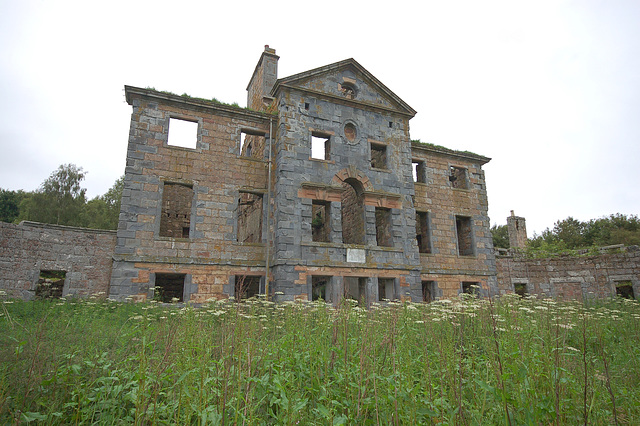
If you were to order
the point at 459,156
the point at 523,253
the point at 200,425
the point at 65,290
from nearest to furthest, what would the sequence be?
the point at 200,425 → the point at 65,290 → the point at 459,156 → the point at 523,253

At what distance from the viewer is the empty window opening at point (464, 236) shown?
17328mm

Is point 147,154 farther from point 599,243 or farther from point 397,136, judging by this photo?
point 599,243

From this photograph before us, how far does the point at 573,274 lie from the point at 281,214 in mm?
14765

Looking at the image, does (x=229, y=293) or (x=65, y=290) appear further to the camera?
(x=229, y=293)

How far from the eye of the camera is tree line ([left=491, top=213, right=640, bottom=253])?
34312 millimetres

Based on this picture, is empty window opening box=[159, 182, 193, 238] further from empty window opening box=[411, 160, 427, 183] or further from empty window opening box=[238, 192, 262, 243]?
empty window opening box=[411, 160, 427, 183]

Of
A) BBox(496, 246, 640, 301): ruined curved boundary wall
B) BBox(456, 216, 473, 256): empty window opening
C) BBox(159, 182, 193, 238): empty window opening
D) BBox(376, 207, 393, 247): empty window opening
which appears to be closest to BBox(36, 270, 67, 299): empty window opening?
BBox(159, 182, 193, 238): empty window opening

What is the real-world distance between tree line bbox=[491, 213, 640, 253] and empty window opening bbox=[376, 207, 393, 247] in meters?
23.9

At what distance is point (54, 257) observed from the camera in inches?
459

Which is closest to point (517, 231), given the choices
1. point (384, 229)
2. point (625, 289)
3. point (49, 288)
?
point (625, 289)

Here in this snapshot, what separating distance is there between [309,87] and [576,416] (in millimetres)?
13644

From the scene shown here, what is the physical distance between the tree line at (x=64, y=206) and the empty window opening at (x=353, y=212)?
24498mm

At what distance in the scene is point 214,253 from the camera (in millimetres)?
12781

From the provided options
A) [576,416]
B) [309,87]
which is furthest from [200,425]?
[309,87]
